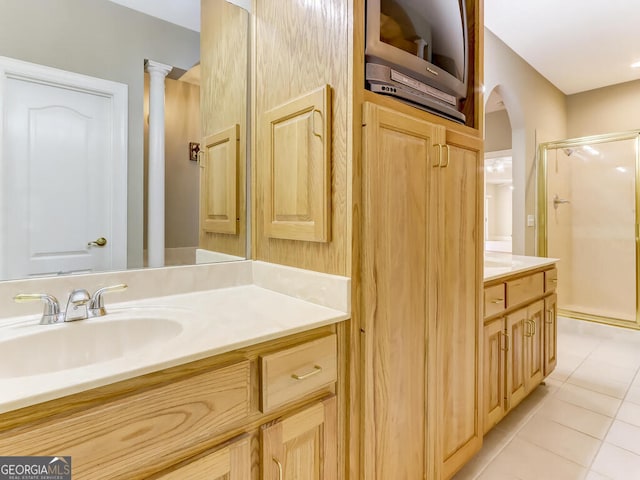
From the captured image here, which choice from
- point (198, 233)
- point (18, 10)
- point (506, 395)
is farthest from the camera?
point (506, 395)

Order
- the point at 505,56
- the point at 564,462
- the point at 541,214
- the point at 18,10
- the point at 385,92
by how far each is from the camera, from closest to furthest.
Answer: the point at 18,10 → the point at 385,92 → the point at 564,462 → the point at 505,56 → the point at 541,214

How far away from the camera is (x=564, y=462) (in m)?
1.61

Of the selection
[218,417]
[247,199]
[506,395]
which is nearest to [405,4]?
[247,199]

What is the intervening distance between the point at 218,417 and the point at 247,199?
88 cm

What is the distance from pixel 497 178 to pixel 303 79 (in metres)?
6.25

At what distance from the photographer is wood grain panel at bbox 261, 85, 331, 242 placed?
1.07 metres

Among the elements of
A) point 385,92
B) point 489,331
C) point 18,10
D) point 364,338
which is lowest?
point 489,331

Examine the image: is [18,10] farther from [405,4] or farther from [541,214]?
[541,214]

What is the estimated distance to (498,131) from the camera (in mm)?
3959

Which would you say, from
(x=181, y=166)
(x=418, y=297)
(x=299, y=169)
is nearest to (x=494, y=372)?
(x=418, y=297)

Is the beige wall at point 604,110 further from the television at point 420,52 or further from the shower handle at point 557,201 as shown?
the television at point 420,52

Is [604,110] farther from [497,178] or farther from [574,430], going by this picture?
[574,430]

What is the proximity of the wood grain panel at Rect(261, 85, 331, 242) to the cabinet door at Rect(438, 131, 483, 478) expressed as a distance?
44 centimetres

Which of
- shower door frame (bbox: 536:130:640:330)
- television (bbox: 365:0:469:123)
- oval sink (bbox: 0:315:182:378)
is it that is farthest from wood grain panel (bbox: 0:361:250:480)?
shower door frame (bbox: 536:130:640:330)
